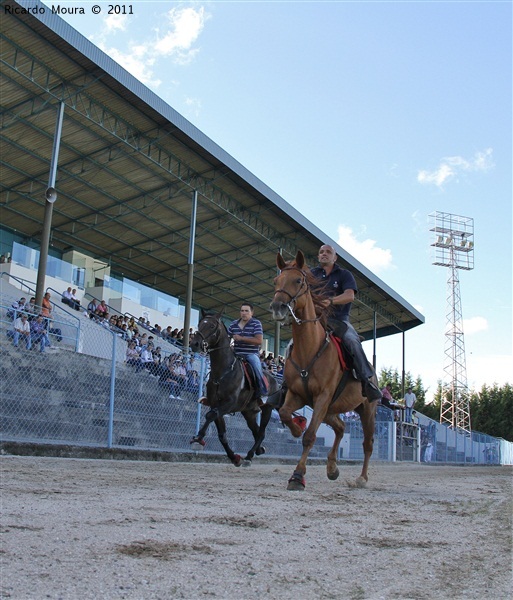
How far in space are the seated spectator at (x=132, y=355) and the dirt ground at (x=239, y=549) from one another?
33.0 feet

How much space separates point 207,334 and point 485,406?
71.6 m

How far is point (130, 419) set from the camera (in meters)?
13.6

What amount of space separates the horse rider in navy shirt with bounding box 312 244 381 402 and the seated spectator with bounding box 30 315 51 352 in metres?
7.44

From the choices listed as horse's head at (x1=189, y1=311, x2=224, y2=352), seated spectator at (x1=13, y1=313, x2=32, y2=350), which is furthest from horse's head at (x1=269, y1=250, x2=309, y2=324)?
seated spectator at (x1=13, y1=313, x2=32, y2=350)

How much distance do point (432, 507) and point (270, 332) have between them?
145ft

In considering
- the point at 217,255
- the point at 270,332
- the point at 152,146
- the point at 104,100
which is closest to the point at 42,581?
the point at 104,100

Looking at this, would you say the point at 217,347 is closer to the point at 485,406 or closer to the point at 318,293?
the point at 318,293

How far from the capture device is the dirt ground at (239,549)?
2.14 meters

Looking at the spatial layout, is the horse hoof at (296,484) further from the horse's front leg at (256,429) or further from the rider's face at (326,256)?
the horse's front leg at (256,429)

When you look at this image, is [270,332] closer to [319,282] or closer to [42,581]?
[319,282]

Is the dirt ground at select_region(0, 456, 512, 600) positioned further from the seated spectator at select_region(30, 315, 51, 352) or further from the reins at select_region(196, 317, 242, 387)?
the seated spectator at select_region(30, 315, 51, 352)

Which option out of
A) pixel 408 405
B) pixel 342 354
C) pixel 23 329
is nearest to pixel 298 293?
pixel 342 354

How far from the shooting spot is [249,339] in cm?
1041

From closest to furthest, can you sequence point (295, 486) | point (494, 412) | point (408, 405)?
1. point (295, 486)
2. point (408, 405)
3. point (494, 412)
